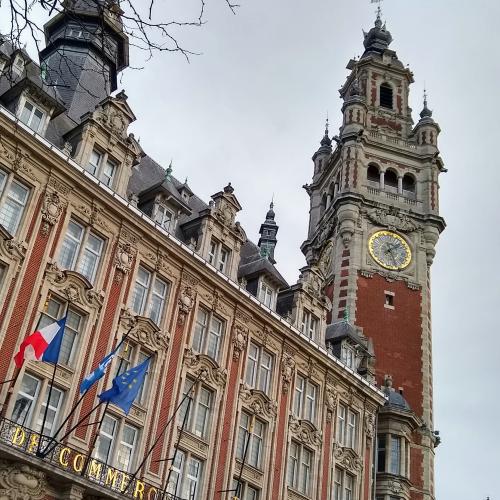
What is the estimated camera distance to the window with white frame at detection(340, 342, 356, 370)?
42.0 m

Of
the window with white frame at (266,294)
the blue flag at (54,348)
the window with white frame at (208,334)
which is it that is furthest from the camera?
the window with white frame at (266,294)

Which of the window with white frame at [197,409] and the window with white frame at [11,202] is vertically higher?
the window with white frame at [11,202]

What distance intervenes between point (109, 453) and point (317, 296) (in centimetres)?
1742

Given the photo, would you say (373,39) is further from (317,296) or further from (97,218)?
(97,218)

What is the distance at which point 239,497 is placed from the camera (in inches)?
1209

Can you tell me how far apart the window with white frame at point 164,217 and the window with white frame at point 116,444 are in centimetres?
916

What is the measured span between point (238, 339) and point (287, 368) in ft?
11.5

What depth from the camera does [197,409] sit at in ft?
100

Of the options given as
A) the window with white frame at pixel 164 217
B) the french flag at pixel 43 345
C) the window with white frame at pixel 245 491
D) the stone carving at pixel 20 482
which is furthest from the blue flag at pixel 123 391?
the window with white frame at pixel 164 217

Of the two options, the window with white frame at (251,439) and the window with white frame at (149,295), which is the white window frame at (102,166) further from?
the window with white frame at (251,439)

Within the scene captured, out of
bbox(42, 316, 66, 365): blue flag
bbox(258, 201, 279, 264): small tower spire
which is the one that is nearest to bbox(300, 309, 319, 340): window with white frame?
bbox(42, 316, 66, 365): blue flag

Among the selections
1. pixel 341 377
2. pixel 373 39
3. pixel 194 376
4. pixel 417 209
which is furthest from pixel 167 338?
pixel 373 39

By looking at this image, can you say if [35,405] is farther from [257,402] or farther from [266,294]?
[266,294]

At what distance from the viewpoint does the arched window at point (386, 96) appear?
2594 inches
